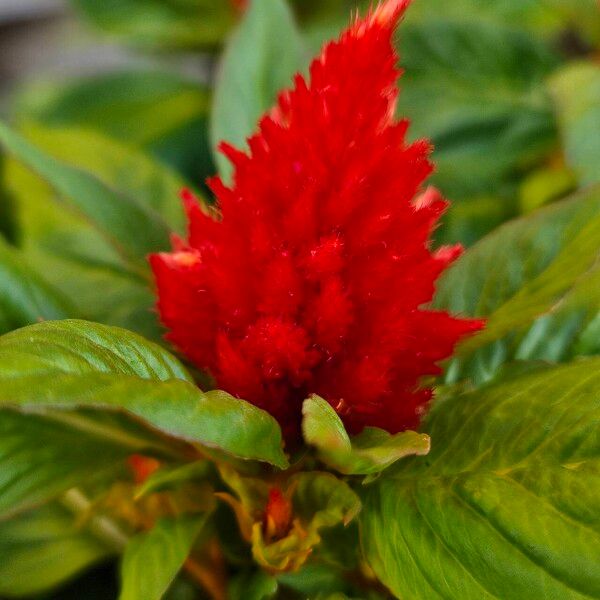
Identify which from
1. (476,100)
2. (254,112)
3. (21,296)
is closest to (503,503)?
(21,296)

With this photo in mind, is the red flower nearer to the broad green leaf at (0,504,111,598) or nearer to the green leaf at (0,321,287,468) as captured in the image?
the green leaf at (0,321,287,468)

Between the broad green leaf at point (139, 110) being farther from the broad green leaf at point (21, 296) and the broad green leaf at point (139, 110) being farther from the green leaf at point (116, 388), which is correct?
the green leaf at point (116, 388)

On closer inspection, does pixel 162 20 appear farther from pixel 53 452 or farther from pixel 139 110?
pixel 53 452

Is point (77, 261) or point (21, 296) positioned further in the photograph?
point (77, 261)

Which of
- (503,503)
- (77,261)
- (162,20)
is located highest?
(162,20)

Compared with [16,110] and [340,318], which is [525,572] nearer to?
[340,318]

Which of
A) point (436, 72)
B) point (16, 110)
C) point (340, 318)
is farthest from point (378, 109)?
point (16, 110)

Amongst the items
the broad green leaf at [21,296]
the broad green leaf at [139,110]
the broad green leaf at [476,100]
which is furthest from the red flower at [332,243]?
the broad green leaf at [139,110]
